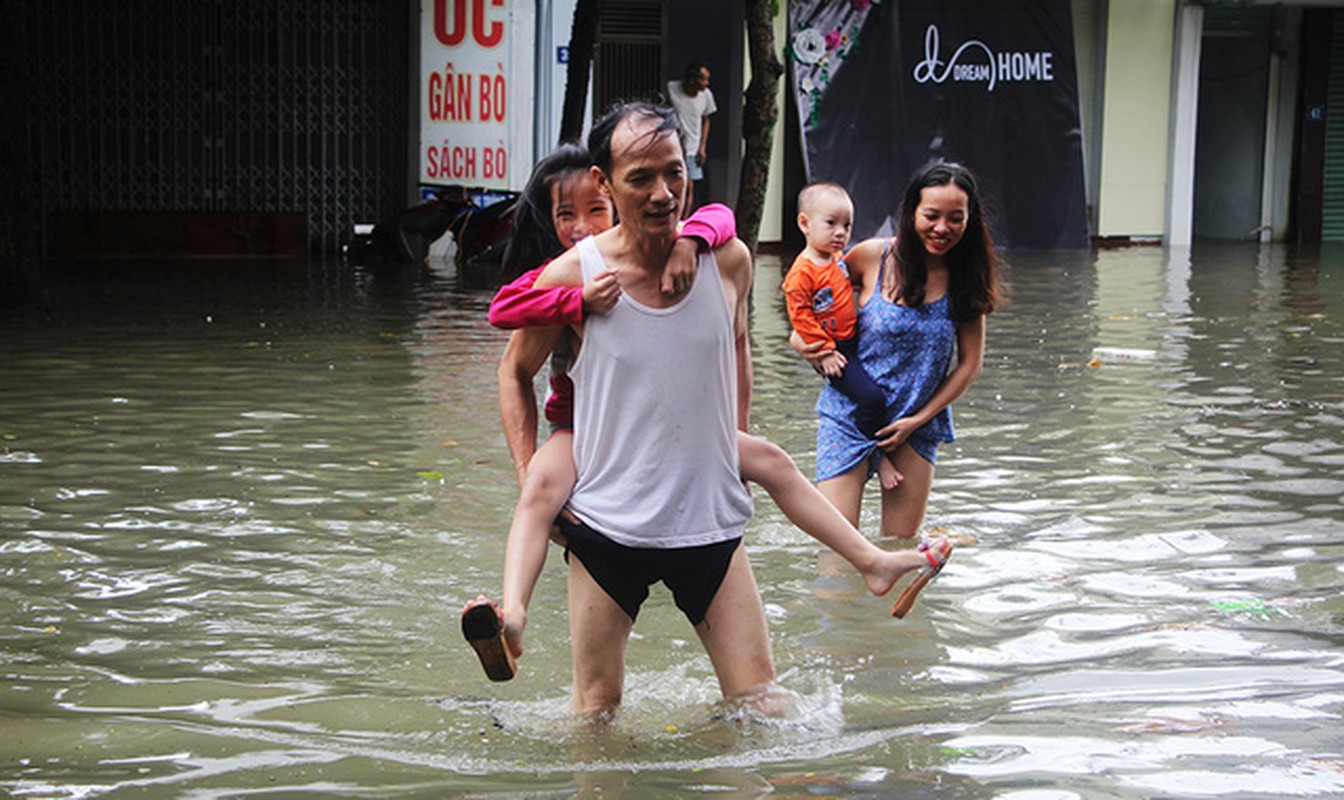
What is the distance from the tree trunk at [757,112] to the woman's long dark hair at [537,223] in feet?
27.9

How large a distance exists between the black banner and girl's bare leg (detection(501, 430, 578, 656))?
17.3 metres

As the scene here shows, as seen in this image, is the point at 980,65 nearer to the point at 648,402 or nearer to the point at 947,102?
the point at 947,102

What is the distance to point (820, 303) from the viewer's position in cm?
577

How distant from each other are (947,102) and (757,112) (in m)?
9.19

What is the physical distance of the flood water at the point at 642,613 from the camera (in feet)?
12.8

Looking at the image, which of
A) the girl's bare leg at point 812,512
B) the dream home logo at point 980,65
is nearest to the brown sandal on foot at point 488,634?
the girl's bare leg at point 812,512

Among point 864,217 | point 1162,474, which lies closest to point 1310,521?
point 1162,474

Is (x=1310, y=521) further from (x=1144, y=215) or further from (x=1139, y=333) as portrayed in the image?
(x=1144, y=215)

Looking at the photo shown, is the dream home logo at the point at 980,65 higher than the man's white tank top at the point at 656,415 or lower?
higher

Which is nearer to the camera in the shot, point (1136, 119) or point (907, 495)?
point (907, 495)

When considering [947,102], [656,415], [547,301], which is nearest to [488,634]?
[656,415]

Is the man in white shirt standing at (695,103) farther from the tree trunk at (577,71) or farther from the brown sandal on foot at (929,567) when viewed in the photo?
the brown sandal on foot at (929,567)

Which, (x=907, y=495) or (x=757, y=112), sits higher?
(x=757, y=112)

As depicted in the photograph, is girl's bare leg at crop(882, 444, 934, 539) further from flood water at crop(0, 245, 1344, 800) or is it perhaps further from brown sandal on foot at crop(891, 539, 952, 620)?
brown sandal on foot at crop(891, 539, 952, 620)
